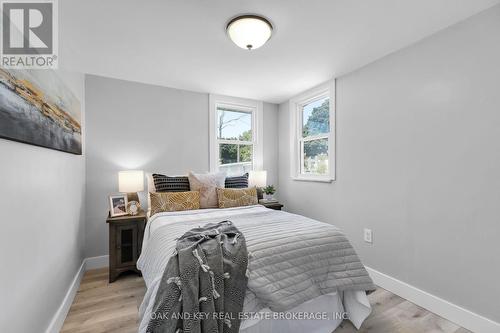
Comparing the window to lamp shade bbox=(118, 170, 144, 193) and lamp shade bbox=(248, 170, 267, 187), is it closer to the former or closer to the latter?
lamp shade bbox=(248, 170, 267, 187)

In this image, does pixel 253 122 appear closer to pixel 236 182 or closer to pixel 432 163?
pixel 236 182

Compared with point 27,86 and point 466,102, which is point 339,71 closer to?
point 466,102

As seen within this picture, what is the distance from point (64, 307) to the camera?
5.98ft

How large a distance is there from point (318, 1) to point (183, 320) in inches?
83.5

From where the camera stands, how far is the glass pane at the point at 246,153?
3.84 metres

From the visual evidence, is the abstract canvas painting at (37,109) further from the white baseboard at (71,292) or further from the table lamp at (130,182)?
the white baseboard at (71,292)

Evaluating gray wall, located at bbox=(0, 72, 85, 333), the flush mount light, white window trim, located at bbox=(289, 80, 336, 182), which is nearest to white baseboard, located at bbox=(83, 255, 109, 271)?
gray wall, located at bbox=(0, 72, 85, 333)

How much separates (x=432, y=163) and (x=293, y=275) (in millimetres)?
1606

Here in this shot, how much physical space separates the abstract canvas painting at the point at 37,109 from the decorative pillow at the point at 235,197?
60.9 inches

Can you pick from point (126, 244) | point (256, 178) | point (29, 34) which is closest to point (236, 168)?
point (256, 178)

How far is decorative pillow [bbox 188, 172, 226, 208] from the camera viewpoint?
9.02ft

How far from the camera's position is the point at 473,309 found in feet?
5.72

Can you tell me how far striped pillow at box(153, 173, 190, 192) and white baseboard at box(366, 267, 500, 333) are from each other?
2359mm

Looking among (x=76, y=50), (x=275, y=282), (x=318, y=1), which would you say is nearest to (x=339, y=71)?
(x=318, y=1)
